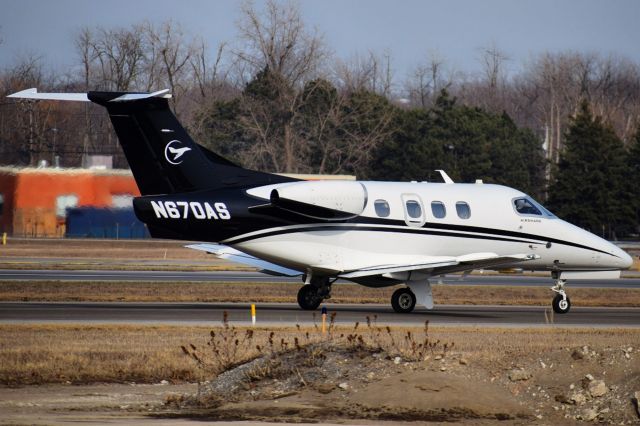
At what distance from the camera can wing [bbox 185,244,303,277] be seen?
30.8m

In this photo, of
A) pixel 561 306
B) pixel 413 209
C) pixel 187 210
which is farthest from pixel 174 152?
pixel 561 306

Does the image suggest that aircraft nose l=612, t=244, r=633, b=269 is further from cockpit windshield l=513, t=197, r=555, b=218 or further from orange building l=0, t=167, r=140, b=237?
orange building l=0, t=167, r=140, b=237

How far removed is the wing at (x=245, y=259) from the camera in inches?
1214

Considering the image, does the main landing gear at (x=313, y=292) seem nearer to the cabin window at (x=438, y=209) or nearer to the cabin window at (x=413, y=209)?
the cabin window at (x=413, y=209)

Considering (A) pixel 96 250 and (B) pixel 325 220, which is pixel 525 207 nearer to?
(B) pixel 325 220

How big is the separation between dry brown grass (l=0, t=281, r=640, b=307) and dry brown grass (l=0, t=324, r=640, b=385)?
884 centimetres

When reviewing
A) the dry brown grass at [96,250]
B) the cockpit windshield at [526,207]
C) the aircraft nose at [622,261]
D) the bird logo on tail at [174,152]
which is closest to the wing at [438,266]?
the cockpit windshield at [526,207]

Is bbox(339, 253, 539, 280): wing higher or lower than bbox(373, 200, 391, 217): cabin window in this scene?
A: lower

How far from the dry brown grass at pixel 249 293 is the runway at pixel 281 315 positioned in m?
1.78

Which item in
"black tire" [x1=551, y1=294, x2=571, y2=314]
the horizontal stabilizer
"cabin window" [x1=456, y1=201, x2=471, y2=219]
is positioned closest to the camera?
the horizontal stabilizer

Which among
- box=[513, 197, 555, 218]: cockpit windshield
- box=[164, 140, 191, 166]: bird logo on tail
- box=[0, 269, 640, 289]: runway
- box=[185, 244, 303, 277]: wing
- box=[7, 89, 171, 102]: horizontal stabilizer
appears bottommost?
box=[0, 269, 640, 289]: runway

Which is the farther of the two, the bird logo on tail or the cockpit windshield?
the cockpit windshield

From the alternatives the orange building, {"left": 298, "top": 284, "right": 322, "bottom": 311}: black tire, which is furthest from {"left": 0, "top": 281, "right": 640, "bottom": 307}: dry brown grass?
the orange building

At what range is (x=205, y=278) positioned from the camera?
1753 inches
